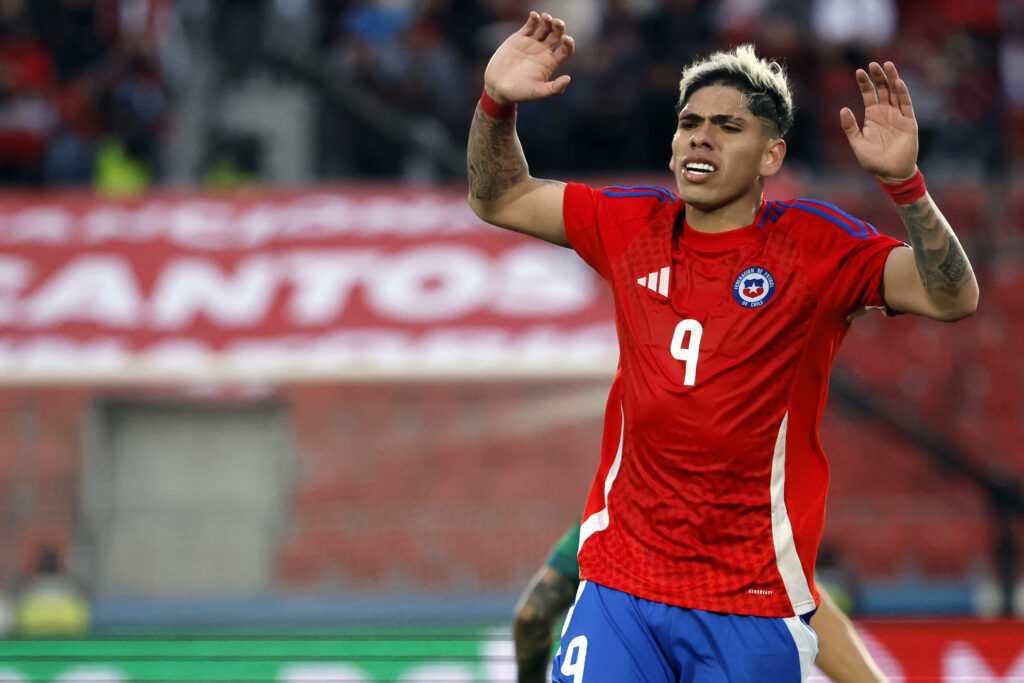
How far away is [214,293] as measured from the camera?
25.3 feet

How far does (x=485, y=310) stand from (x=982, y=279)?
2.94 metres

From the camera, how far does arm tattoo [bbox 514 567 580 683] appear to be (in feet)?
12.9

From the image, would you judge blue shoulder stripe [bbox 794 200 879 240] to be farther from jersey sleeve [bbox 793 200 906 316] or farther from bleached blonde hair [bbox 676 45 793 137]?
bleached blonde hair [bbox 676 45 793 137]

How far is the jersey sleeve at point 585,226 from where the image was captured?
3174mm

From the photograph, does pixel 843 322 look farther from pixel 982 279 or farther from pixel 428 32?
pixel 428 32

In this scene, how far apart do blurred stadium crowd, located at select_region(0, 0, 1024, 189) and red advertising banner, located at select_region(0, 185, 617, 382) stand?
121 centimetres

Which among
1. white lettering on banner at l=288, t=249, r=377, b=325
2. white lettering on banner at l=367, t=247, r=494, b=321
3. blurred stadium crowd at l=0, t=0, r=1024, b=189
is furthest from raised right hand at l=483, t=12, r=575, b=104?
blurred stadium crowd at l=0, t=0, r=1024, b=189

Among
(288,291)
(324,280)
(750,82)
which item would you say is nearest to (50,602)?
(288,291)

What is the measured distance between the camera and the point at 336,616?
728 cm

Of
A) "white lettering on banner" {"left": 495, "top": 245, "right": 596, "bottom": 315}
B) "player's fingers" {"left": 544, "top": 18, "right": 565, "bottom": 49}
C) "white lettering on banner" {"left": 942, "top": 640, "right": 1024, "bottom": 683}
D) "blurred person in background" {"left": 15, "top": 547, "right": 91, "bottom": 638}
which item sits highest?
"player's fingers" {"left": 544, "top": 18, "right": 565, "bottom": 49}

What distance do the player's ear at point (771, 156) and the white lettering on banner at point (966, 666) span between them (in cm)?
213

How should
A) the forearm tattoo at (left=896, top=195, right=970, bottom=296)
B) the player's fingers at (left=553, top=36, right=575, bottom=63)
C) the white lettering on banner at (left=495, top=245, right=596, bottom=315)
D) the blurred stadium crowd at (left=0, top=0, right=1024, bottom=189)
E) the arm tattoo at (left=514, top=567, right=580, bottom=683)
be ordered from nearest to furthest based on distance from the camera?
the forearm tattoo at (left=896, top=195, right=970, bottom=296)
the player's fingers at (left=553, top=36, right=575, bottom=63)
the arm tattoo at (left=514, top=567, right=580, bottom=683)
the white lettering on banner at (left=495, top=245, right=596, bottom=315)
the blurred stadium crowd at (left=0, top=0, right=1024, bottom=189)

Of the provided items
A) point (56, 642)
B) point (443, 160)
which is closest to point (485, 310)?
point (443, 160)

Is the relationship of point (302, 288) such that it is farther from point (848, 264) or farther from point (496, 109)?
point (848, 264)
